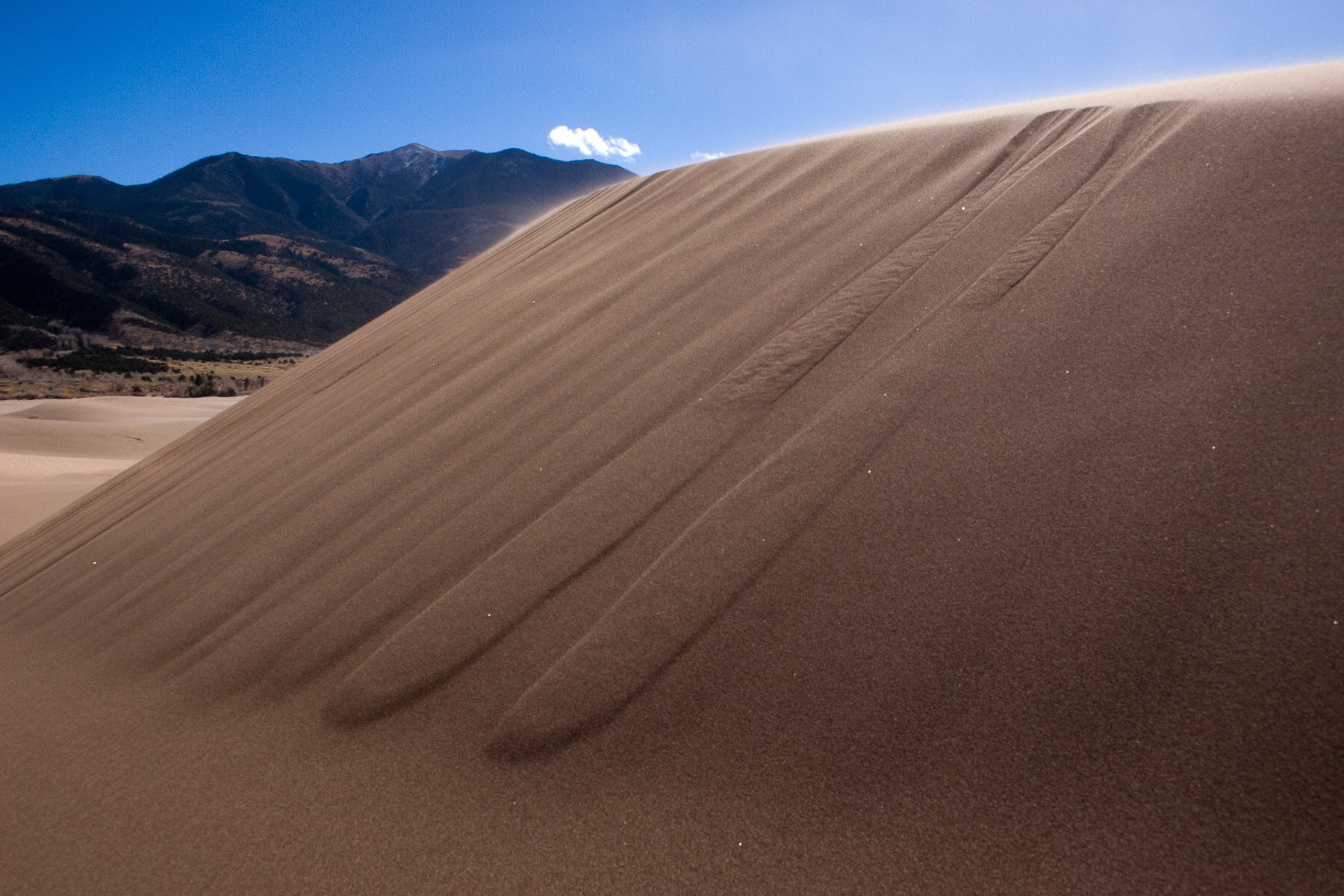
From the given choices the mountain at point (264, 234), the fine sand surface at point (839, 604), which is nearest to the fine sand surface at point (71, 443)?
the fine sand surface at point (839, 604)

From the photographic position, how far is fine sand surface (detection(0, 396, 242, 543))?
5520 millimetres

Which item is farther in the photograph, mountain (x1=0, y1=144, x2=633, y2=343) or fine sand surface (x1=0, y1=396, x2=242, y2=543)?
mountain (x1=0, y1=144, x2=633, y2=343)

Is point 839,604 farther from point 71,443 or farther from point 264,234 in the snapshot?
point 264,234

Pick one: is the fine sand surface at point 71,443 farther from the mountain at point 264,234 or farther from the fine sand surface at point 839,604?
the mountain at point 264,234

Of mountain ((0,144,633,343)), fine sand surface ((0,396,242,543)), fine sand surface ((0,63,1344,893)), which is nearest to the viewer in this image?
fine sand surface ((0,63,1344,893))

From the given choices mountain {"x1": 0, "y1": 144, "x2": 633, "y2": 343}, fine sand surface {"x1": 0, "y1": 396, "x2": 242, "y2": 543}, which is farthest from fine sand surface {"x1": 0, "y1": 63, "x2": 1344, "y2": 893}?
mountain {"x1": 0, "y1": 144, "x2": 633, "y2": 343}

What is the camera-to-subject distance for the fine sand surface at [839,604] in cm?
103

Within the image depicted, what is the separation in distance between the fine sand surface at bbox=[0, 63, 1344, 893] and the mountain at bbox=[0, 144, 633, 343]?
39.4 meters

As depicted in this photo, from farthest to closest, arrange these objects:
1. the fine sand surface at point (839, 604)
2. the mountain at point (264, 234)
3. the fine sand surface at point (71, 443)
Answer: the mountain at point (264, 234) → the fine sand surface at point (71, 443) → the fine sand surface at point (839, 604)

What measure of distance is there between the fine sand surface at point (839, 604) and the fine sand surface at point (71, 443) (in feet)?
12.3

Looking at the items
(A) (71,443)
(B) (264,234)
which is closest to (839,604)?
(A) (71,443)

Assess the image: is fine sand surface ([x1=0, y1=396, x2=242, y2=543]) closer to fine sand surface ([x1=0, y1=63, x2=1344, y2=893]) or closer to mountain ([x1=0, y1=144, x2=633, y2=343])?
fine sand surface ([x1=0, y1=63, x2=1344, y2=893])

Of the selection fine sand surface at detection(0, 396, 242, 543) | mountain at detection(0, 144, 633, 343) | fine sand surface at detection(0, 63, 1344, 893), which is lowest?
fine sand surface at detection(0, 396, 242, 543)

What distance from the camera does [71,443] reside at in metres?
8.50
